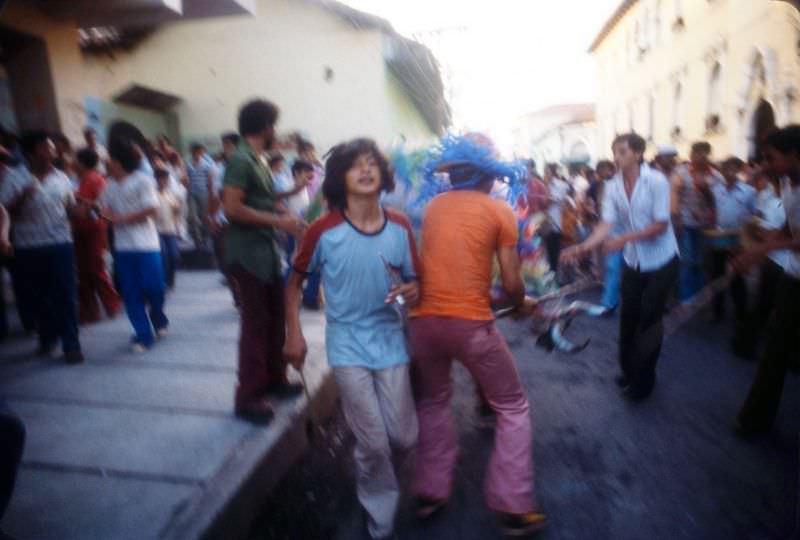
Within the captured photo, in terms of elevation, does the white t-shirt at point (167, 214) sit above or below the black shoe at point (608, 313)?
above

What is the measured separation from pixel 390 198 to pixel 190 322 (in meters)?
3.44

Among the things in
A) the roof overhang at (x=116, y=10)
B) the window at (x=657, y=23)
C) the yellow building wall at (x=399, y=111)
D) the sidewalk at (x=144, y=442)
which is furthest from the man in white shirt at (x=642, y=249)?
the window at (x=657, y=23)

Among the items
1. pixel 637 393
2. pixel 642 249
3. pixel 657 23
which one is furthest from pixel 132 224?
pixel 657 23

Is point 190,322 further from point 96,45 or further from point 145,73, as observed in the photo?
point 145,73

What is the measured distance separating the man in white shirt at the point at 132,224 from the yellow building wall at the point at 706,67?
609 centimetres

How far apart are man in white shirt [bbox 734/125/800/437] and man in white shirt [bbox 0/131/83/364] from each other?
4.96 metres

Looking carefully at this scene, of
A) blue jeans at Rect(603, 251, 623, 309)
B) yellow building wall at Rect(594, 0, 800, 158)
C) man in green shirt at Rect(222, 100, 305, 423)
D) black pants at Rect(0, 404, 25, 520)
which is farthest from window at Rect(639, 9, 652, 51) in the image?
black pants at Rect(0, 404, 25, 520)

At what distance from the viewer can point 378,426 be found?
8.14 feet

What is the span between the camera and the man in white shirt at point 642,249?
154 inches

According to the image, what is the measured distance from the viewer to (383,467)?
8.32 ft

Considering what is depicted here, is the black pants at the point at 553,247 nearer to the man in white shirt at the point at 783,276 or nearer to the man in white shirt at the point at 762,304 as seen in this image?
the man in white shirt at the point at 762,304

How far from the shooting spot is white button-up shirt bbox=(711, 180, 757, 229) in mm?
6266

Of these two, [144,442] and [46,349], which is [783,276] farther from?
[46,349]

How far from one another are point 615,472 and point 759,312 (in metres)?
2.97
